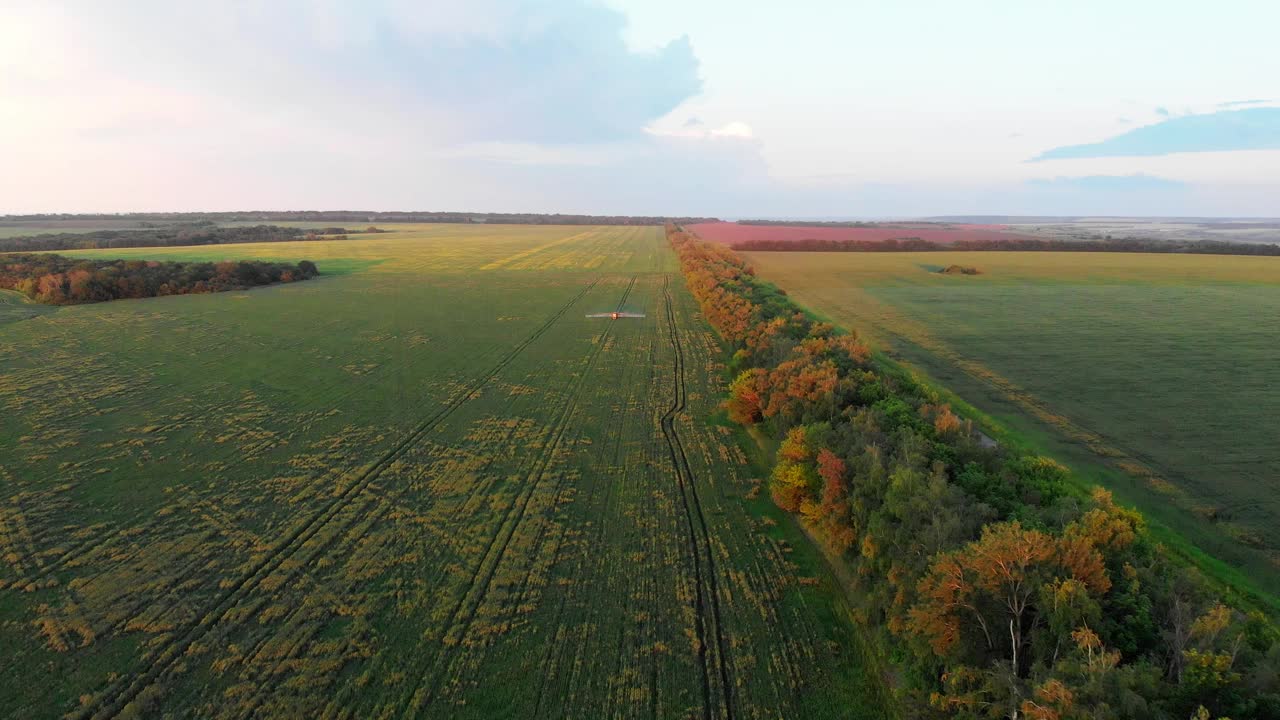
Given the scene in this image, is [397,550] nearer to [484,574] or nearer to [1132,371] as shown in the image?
[484,574]

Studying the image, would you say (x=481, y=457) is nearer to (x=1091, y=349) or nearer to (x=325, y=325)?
Result: (x=325, y=325)

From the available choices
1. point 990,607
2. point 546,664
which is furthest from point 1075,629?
point 546,664

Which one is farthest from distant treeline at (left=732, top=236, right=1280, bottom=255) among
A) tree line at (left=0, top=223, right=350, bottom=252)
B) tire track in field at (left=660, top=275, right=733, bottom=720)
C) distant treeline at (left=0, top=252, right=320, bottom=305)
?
tree line at (left=0, top=223, right=350, bottom=252)

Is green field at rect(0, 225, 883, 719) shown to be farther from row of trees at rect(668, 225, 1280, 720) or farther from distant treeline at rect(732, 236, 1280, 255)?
distant treeline at rect(732, 236, 1280, 255)

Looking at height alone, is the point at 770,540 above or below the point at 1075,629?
below

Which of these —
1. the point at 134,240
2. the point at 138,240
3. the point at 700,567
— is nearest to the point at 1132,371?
the point at 700,567

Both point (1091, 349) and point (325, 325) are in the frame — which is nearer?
point (1091, 349)
